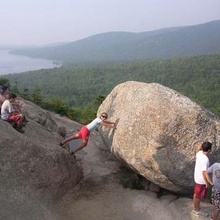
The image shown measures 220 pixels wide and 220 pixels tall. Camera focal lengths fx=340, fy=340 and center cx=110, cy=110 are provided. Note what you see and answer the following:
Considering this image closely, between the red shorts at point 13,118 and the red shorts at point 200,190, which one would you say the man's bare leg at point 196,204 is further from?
the red shorts at point 13,118

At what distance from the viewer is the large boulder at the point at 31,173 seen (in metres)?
8.23

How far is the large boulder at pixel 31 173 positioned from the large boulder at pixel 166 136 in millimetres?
1907

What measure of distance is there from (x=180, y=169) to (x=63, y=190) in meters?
3.35

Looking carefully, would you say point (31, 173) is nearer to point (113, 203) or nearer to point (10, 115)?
Result: point (10, 115)

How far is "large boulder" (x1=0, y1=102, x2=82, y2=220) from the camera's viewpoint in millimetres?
8234

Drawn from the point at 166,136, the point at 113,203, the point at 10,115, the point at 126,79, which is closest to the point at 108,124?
→ the point at 166,136

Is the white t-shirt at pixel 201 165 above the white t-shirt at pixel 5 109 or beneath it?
beneath

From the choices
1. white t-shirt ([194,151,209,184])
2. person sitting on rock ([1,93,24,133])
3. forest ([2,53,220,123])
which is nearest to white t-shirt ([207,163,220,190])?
white t-shirt ([194,151,209,184])

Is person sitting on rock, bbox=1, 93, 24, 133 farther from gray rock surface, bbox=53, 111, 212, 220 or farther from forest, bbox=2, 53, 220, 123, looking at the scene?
forest, bbox=2, 53, 220, 123

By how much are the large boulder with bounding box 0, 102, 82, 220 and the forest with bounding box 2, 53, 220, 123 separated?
157 feet

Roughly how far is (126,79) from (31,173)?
93832 millimetres

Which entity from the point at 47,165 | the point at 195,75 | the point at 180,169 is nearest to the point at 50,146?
the point at 47,165

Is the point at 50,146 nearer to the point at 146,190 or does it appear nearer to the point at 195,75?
the point at 146,190

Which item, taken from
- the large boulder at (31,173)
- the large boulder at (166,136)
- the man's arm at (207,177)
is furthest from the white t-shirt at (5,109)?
the man's arm at (207,177)
